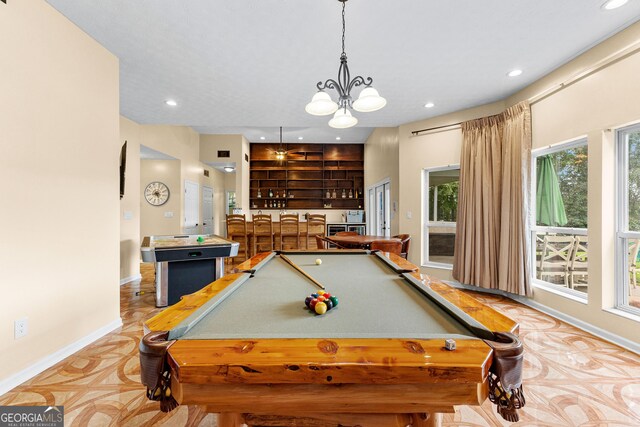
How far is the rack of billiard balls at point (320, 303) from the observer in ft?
3.64

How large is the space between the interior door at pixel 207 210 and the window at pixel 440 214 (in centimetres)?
541

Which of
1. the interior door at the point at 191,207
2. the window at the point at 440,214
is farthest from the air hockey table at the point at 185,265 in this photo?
the window at the point at 440,214

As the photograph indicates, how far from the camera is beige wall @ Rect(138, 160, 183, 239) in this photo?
584 centimetres

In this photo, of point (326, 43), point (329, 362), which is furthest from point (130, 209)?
point (329, 362)

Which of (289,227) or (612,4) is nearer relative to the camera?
(612,4)

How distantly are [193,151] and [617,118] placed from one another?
6925mm

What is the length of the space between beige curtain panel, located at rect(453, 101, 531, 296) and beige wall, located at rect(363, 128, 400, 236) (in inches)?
45.6

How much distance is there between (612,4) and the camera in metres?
2.00

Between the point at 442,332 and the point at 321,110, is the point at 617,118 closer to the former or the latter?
the point at 321,110

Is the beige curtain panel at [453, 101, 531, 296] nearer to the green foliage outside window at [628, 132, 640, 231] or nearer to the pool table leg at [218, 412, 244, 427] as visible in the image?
the green foliage outside window at [628, 132, 640, 231]

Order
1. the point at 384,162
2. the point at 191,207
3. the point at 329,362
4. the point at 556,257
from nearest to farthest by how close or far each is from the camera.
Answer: the point at 329,362
the point at 556,257
the point at 384,162
the point at 191,207

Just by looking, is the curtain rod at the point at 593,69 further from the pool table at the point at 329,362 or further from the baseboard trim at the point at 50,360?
the baseboard trim at the point at 50,360

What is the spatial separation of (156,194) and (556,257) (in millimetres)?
6682

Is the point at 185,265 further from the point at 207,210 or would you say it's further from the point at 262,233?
the point at 207,210
